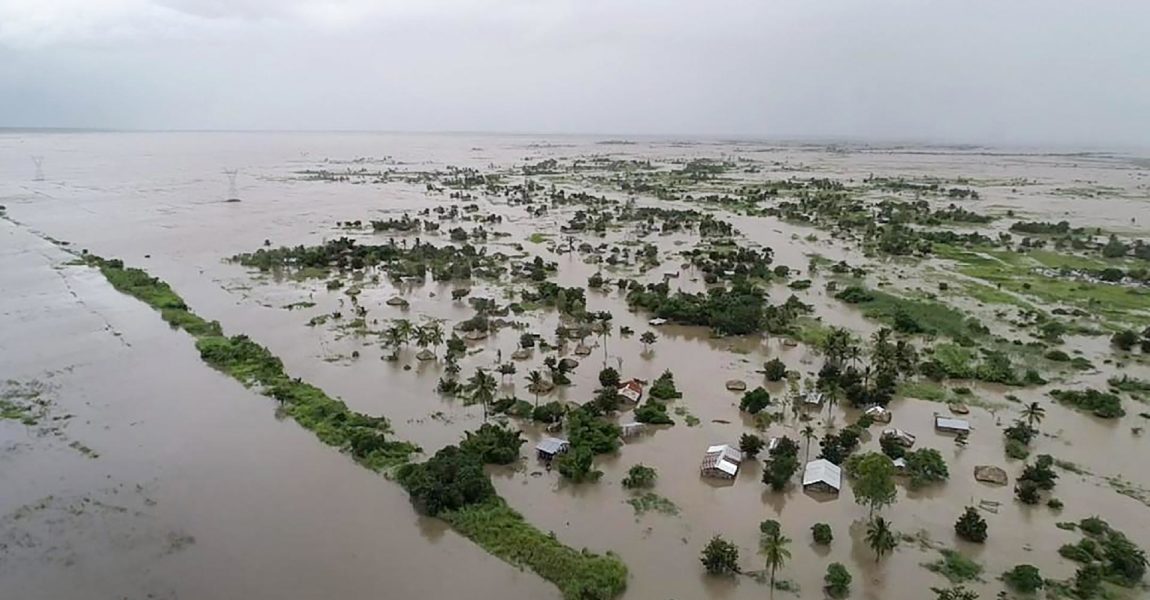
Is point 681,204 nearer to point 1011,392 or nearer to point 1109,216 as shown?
point 1109,216

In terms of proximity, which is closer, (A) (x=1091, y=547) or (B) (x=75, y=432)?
(A) (x=1091, y=547)

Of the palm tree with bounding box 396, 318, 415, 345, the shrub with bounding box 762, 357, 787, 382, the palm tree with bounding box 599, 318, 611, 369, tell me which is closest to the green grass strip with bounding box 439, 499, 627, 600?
the palm tree with bounding box 599, 318, 611, 369

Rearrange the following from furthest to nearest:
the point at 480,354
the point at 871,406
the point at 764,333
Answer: the point at 764,333 < the point at 480,354 < the point at 871,406

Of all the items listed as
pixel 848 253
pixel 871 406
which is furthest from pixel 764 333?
pixel 848 253

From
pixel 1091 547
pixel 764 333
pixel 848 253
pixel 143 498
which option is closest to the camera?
pixel 1091 547

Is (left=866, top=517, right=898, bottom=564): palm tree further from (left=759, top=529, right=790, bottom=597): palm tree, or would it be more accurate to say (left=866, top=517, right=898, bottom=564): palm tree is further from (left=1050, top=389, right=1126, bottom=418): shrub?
(left=1050, top=389, right=1126, bottom=418): shrub

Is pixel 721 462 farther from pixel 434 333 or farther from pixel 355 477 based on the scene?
pixel 434 333
